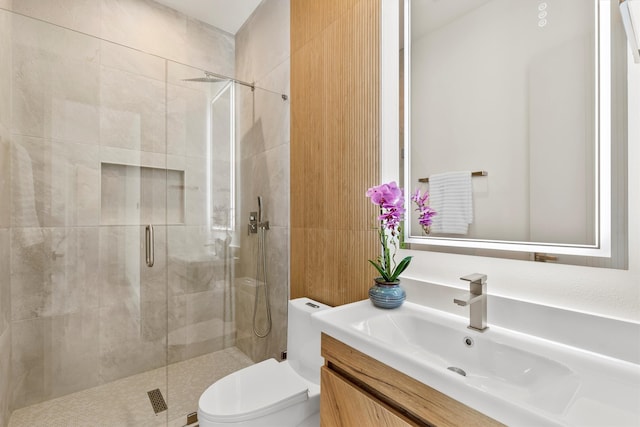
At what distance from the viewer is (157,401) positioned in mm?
1673

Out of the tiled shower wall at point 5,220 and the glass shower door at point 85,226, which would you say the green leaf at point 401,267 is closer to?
the glass shower door at point 85,226

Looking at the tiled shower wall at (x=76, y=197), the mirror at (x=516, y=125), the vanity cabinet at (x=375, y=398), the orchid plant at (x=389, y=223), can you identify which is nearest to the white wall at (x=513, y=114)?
the mirror at (x=516, y=125)

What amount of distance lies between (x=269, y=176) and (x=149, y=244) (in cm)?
86

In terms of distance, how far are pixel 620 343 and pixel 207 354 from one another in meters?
2.01

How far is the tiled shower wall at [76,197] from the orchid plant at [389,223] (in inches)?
50.7

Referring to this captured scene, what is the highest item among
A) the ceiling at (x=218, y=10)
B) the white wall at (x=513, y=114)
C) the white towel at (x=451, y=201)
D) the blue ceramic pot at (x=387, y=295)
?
the ceiling at (x=218, y=10)

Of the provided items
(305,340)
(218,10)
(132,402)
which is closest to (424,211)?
(305,340)

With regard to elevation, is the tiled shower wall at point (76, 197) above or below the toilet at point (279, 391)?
above

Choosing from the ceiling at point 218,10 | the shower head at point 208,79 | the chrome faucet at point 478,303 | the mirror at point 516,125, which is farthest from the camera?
the ceiling at point 218,10

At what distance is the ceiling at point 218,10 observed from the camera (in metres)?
2.17

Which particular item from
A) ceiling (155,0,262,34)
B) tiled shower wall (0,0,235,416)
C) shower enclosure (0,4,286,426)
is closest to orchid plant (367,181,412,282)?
shower enclosure (0,4,286,426)

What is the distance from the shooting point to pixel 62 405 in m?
1.65

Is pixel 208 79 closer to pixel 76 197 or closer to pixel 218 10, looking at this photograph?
pixel 218 10

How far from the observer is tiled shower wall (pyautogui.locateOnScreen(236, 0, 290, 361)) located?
1.89 metres
